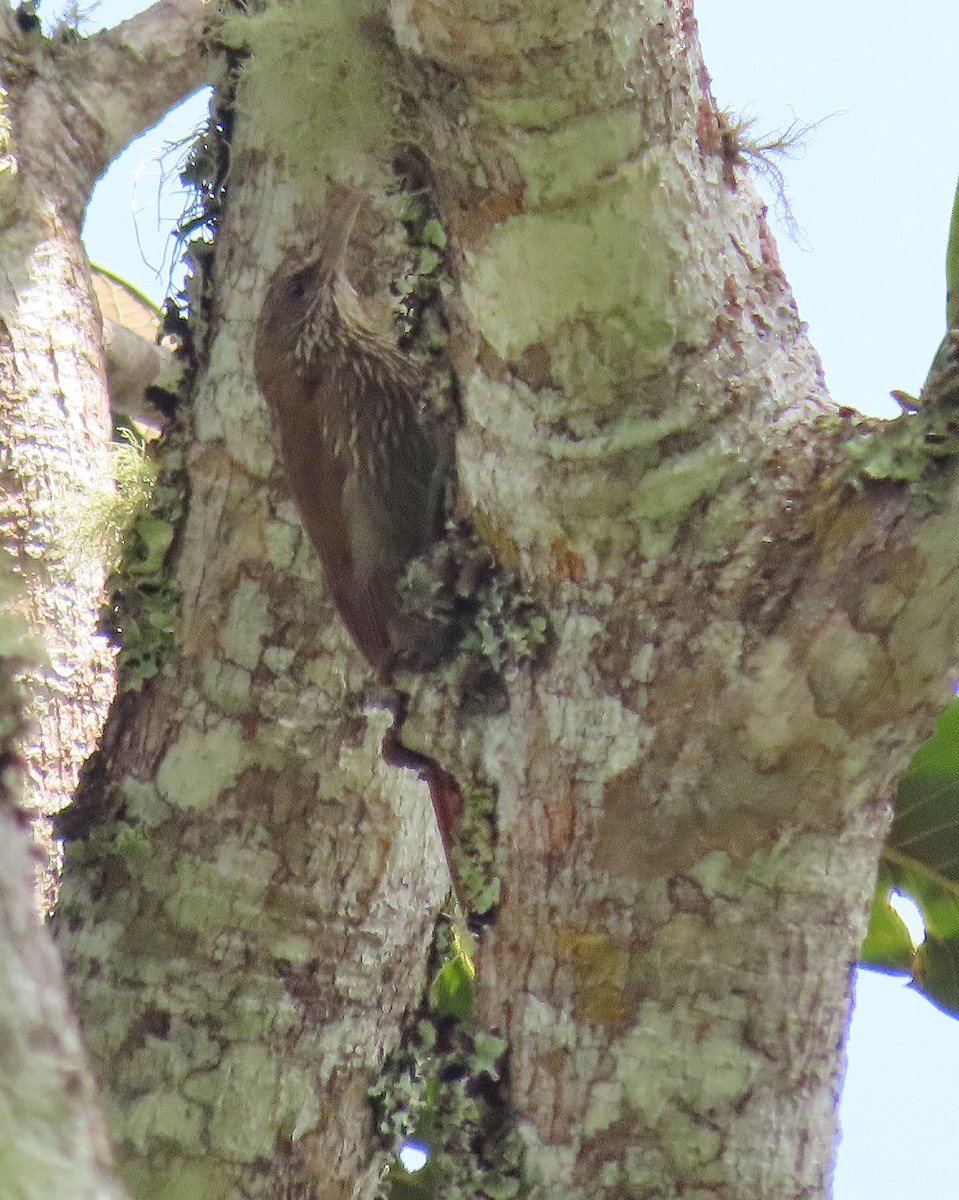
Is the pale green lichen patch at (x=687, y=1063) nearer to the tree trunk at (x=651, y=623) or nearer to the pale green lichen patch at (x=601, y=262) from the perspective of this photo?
the tree trunk at (x=651, y=623)

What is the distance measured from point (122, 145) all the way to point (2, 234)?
0.39 metres

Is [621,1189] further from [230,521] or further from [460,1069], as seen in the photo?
[230,521]

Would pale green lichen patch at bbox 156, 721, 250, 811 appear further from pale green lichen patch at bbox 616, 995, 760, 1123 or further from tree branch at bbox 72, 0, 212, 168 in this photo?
tree branch at bbox 72, 0, 212, 168

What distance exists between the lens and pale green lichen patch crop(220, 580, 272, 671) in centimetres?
183

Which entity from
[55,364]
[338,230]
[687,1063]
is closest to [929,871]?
[687,1063]

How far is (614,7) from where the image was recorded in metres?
1.13

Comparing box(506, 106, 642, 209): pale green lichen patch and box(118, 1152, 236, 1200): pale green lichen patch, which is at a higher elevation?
box(506, 106, 642, 209): pale green lichen patch

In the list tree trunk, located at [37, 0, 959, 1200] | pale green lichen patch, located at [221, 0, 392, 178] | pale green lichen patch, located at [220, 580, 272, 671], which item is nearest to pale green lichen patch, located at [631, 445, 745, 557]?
tree trunk, located at [37, 0, 959, 1200]

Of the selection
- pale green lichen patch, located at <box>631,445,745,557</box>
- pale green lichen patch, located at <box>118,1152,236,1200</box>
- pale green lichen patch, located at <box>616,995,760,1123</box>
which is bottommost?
pale green lichen patch, located at <box>616,995,760,1123</box>

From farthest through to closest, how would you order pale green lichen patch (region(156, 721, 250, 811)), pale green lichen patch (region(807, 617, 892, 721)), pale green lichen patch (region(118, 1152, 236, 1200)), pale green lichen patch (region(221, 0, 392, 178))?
pale green lichen patch (region(156, 721, 250, 811))
pale green lichen patch (region(118, 1152, 236, 1200))
pale green lichen patch (region(221, 0, 392, 178))
pale green lichen patch (region(807, 617, 892, 721))

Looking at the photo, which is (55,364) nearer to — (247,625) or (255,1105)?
(247,625)

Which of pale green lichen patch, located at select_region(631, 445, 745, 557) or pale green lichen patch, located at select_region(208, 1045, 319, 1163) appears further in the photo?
pale green lichen patch, located at select_region(208, 1045, 319, 1163)

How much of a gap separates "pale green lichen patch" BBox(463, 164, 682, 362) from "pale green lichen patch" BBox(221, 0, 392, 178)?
1.18 feet

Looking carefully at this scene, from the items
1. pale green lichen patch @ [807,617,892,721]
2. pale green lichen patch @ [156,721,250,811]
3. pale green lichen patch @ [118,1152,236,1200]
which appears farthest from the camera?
pale green lichen patch @ [156,721,250,811]
